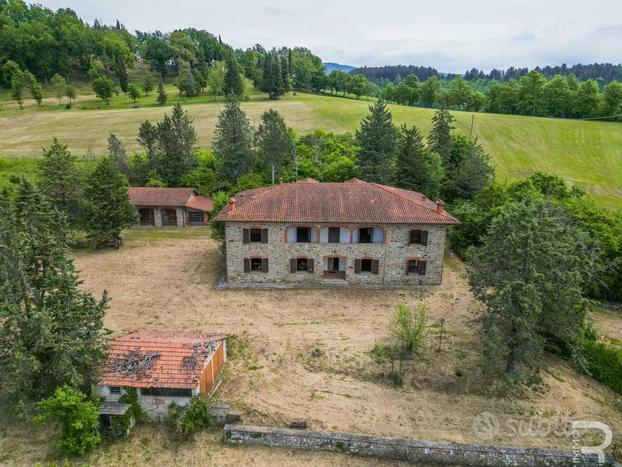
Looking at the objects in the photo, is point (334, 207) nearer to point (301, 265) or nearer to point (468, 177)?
point (301, 265)

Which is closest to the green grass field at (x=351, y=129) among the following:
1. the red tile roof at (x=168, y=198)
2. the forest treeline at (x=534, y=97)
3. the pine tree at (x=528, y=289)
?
the forest treeline at (x=534, y=97)

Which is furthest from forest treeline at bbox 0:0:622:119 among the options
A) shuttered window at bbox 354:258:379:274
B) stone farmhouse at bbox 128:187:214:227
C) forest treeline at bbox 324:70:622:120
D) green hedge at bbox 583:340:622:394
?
green hedge at bbox 583:340:622:394

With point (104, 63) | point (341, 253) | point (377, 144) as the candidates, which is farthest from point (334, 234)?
point (104, 63)

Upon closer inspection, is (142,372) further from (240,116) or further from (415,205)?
(240,116)

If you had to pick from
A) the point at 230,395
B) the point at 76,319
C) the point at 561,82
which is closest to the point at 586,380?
the point at 230,395

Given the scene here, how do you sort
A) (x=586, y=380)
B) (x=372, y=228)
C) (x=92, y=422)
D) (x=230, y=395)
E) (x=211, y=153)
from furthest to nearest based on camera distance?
(x=211, y=153), (x=372, y=228), (x=586, y=380), (x=230, y=395), (x=92, y=422)

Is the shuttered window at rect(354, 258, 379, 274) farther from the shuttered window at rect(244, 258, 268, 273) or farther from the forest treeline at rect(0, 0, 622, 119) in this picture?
the forest treeline at rect(0, 0, 622, 119)

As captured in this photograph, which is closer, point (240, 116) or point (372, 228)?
point (372, 228)

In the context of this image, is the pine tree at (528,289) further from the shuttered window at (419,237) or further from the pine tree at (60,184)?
the pine tree at (60,184)
